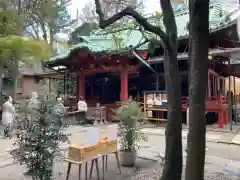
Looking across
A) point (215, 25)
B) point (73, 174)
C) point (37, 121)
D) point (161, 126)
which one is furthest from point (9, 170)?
point (215, 25)

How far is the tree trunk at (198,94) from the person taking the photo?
353cm

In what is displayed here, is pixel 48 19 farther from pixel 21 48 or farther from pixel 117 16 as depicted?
pixel 117 16

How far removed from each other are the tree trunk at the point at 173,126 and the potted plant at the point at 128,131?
1.65 metres

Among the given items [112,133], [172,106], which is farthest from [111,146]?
[172,106]

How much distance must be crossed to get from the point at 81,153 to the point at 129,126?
1.69 m

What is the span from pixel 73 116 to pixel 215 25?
29.8ft

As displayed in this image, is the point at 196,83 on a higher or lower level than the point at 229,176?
higher

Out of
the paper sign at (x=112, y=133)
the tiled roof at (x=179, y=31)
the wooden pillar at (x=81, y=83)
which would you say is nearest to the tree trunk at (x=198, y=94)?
the paper sign at (x=112, y=133)

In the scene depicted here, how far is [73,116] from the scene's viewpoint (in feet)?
51.1

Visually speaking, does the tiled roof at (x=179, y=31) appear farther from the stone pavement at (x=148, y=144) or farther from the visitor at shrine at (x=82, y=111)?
the stone pavement at (x=148, y=144)

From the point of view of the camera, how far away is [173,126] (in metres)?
4.41

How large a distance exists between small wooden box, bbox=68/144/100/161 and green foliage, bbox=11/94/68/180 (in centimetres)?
68

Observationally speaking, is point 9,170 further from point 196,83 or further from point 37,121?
point 196,83

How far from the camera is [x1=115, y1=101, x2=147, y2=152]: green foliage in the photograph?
6016 millimetres
